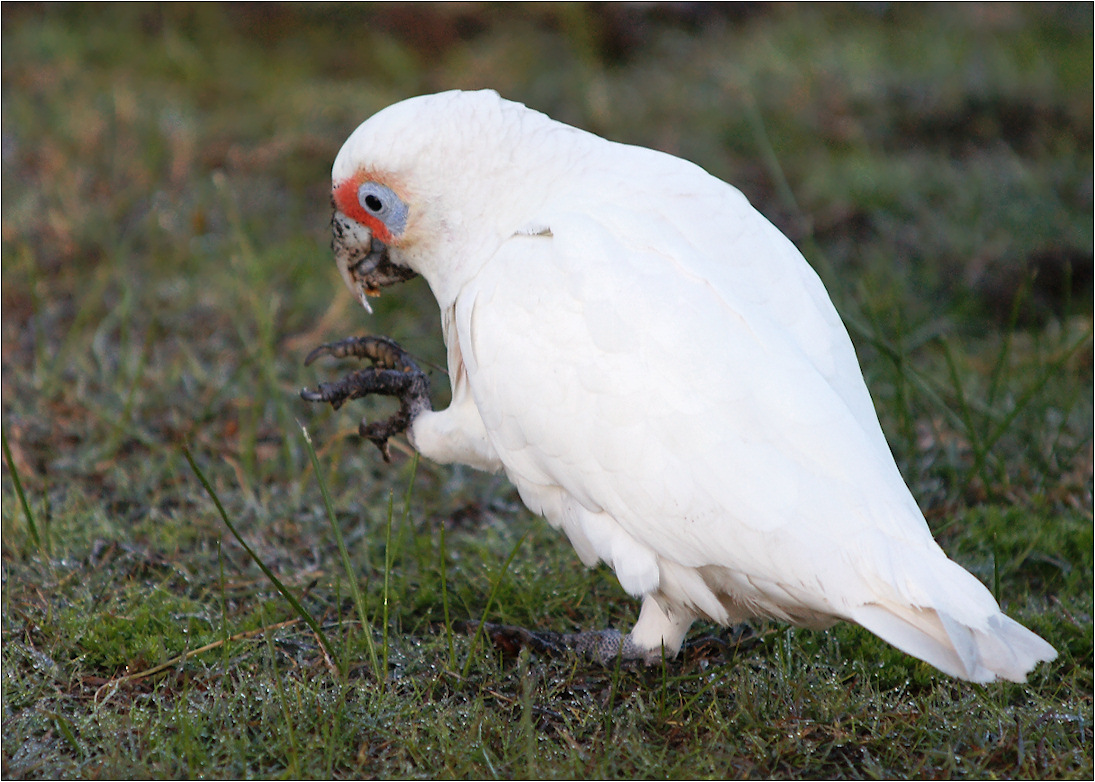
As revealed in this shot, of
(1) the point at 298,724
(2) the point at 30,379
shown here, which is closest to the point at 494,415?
(1) the point at 298,724

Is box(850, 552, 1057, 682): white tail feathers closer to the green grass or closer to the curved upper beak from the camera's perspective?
the green grass

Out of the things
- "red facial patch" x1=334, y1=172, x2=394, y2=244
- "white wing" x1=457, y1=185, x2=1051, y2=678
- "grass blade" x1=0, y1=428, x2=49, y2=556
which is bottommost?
"grass blade" x1=0, y1=428, x2=49, y2=556

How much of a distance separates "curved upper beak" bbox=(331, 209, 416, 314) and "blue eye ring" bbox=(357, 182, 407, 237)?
8 cm

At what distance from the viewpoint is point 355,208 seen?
7.59ft

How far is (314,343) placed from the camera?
3.37 m

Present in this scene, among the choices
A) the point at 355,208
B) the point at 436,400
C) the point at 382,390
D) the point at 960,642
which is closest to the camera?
the point at 960,642

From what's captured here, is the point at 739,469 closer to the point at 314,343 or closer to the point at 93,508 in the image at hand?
the point at 93,508

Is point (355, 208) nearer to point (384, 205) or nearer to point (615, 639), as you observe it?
point (384, 205)

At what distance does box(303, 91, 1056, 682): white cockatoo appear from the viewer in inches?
67.5

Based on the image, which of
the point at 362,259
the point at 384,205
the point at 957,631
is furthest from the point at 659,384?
the point at 362,259

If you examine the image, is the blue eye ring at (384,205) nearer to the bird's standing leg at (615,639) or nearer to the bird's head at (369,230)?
the bird's head at (369,230)

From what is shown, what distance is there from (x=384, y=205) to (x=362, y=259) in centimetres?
24

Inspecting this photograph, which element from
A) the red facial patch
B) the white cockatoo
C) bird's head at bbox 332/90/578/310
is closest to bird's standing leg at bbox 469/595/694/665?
the white cockatoo

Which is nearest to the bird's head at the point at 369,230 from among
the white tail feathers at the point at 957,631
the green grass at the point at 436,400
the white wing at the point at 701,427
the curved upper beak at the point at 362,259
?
the curved upper beak at the point at 362,259
